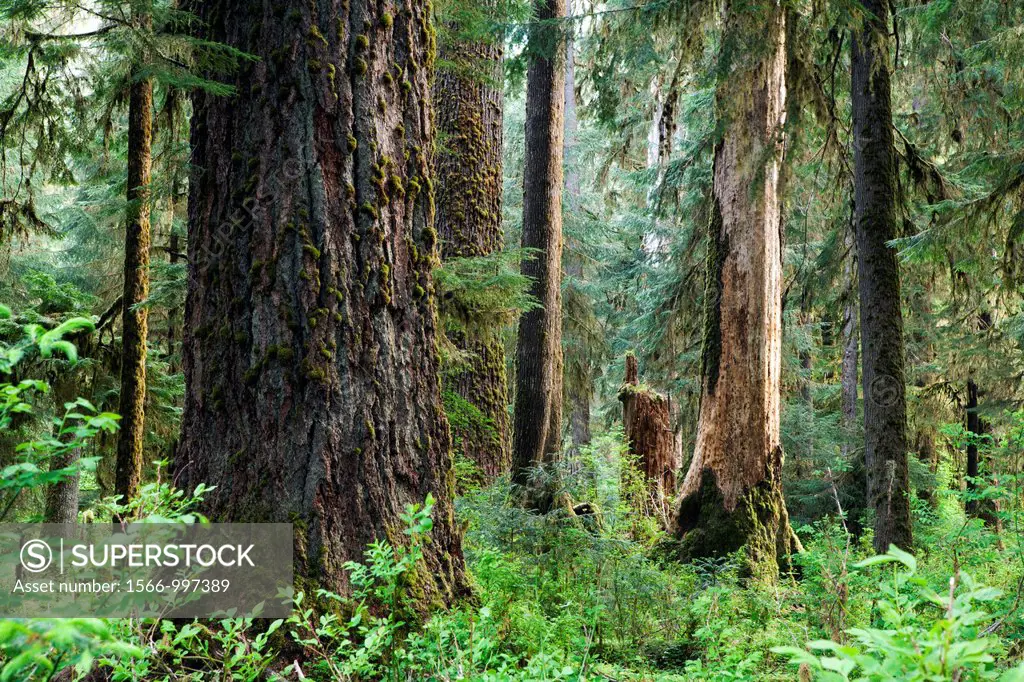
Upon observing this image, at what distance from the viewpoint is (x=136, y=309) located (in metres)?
6.12

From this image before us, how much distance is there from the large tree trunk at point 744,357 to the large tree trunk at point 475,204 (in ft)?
8.55

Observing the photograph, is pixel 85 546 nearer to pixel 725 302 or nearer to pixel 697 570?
pixel 697 570

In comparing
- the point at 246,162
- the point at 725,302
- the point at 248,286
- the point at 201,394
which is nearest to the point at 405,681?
the point at 201,394

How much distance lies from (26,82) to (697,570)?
7.40m

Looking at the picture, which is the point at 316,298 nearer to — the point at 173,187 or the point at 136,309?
the point at 173,187

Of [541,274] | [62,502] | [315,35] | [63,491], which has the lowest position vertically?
[62,502]

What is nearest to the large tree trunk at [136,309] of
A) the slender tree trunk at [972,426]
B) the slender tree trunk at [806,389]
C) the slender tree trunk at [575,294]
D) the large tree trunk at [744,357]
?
the large tree trunk at [744,357]

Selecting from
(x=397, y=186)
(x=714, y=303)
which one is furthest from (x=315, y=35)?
(x=714, y=303)

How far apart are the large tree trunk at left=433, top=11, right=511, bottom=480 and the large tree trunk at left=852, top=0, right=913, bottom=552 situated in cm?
427

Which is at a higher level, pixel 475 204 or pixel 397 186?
pixel 475 204

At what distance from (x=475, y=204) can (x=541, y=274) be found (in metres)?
1.35

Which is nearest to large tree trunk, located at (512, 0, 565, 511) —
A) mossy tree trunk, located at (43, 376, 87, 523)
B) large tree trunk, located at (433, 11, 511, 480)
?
large tree trunk, located at (433, 11, 511, 480)

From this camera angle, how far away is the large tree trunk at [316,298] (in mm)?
3518

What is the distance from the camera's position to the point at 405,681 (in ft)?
9.73
